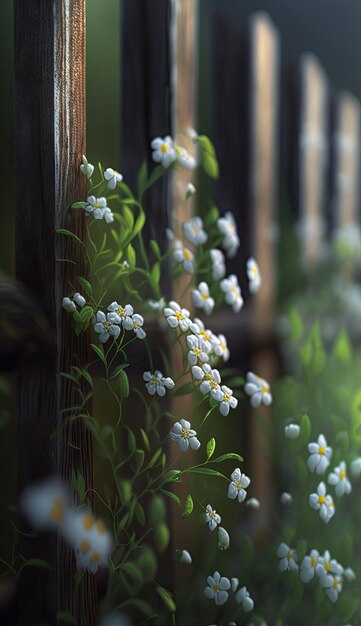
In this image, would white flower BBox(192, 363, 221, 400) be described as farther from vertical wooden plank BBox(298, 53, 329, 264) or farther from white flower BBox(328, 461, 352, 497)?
vertical wooden plank BBox(298, 53, 329, 264)

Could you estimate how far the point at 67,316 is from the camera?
978mm

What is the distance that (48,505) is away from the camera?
3.20 feet

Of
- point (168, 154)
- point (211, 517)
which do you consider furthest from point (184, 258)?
point (211, 517)

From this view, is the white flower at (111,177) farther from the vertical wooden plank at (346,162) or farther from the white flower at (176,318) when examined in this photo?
the vertical wooden plank at (346,162)

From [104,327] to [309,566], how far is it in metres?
0.47

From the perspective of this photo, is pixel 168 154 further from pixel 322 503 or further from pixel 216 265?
pixel 322 503

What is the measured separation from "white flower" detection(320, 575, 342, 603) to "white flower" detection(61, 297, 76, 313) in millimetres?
540

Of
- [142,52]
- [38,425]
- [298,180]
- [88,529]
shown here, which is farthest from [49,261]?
[298,180]

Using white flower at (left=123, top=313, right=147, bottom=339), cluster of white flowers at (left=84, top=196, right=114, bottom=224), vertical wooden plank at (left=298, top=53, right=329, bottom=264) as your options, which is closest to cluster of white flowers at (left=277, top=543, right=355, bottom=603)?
white flower at (left=123, top=313, right=147, bottom=339)

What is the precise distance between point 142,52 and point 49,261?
486mm

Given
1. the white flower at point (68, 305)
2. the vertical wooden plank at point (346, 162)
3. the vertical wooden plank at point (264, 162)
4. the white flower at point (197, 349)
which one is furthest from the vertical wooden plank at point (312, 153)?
the white flower at point (68, 305)

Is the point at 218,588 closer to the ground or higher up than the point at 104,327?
closer to the ground

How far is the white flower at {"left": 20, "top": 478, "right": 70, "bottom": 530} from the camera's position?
38.4 inches

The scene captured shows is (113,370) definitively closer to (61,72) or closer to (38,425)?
(38,425)
